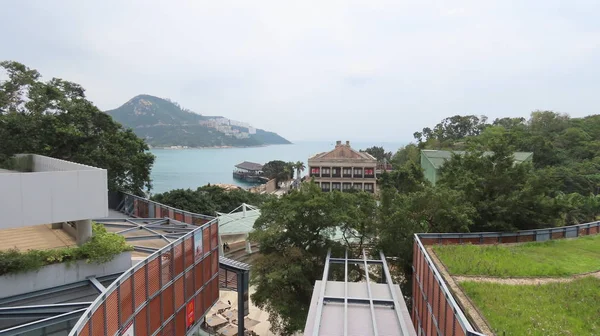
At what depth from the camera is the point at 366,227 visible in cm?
1692

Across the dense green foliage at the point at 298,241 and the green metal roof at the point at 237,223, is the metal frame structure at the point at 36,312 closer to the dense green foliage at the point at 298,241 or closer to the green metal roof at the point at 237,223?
the dense green foliage at the point at 298,241

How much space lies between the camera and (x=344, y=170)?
63.3 meters

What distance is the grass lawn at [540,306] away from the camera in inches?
310

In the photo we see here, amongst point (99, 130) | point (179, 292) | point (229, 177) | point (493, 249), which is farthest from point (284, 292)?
point (229, 177)

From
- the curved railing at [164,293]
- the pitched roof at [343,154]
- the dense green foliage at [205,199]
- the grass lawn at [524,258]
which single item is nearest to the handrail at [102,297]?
the curved railing at [164,293]

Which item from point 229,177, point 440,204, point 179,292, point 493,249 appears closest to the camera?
point 179,292

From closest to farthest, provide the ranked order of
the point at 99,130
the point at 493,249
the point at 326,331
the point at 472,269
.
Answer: the point at 326,331 < the point at 472,269 < the point at 493,249 < the point at 99,130

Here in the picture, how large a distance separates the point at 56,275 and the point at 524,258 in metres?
14.3

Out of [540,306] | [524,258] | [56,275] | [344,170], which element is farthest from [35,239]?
[344,170]

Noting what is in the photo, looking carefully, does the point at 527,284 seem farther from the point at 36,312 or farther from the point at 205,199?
the point at 205,199

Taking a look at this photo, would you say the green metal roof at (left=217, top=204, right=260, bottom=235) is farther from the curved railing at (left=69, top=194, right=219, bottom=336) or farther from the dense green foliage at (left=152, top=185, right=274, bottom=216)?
the curved railing at (left=69, top=194, right=219, bottom=336)

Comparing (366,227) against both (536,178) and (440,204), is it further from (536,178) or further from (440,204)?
(536,178)

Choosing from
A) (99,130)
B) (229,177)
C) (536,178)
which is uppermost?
(99,130)

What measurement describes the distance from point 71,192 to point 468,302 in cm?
1063
